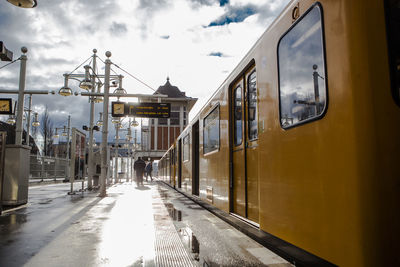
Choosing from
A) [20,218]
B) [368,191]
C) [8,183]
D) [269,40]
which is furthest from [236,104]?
[8,183]

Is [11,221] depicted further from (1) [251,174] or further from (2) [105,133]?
(2) [105,133]

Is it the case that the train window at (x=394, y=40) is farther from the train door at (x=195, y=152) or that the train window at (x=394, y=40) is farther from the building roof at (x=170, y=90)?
the building roof at (x=170, y=90)

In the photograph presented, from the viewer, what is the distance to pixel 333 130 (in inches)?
102

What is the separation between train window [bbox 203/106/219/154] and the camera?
Result: 676 centimetres

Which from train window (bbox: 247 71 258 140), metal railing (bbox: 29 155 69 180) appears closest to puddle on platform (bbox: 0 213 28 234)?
train window (bbox: 247 71 258 140)

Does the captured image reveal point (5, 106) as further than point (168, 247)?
Yes

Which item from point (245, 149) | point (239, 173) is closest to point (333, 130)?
point (245, 149)

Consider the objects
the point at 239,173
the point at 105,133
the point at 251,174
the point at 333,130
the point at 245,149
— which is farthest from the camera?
the point at 105,133

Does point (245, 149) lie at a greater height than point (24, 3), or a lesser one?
lesser

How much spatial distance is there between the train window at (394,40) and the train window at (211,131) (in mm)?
4363

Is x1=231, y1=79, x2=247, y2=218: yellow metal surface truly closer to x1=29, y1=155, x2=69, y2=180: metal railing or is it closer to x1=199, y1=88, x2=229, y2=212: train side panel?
x1=199, y1=88, x2=229, y2=212: train side panel

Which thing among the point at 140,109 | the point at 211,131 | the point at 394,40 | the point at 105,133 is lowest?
the point at 211,131

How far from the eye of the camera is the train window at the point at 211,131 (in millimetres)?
6755

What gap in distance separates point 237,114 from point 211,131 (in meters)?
1.88
